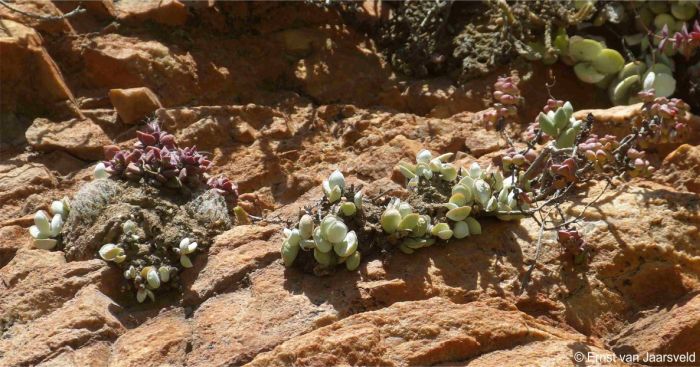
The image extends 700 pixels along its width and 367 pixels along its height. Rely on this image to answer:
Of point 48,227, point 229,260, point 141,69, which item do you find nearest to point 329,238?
point 229,260

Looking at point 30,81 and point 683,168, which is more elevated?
point 683,168

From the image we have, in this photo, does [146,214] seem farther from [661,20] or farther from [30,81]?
[661,20]

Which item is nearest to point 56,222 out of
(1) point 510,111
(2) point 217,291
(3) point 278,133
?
(2) point 217,291

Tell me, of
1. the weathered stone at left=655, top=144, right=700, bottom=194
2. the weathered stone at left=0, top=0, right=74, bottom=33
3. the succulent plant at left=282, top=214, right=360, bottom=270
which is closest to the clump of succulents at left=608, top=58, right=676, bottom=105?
the weathered stone at left=655, top=144, right=700, bottom=194

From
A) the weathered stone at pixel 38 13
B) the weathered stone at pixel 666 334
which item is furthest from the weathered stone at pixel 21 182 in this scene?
the weathered stone at pixel 666 334

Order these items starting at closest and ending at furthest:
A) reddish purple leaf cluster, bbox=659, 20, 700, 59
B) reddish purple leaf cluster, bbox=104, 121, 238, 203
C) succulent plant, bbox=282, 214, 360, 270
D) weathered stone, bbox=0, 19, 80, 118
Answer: succulent plant, bbox=282, 214, 360, 270, reddish purple leaf cluster, bbox=104, 121, 238, 203, reddish purple leaf cluster, bbox=659, 20, 700, 59, weathered stone, bbox=0, 19, 80, 118

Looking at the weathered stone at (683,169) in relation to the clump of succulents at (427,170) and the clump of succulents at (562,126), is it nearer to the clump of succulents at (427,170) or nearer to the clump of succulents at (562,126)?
the clump of succulents at (562,126)

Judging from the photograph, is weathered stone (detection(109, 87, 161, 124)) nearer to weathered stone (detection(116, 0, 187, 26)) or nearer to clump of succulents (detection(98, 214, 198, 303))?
weathered stone (detection(116, 0, 187, 26))
